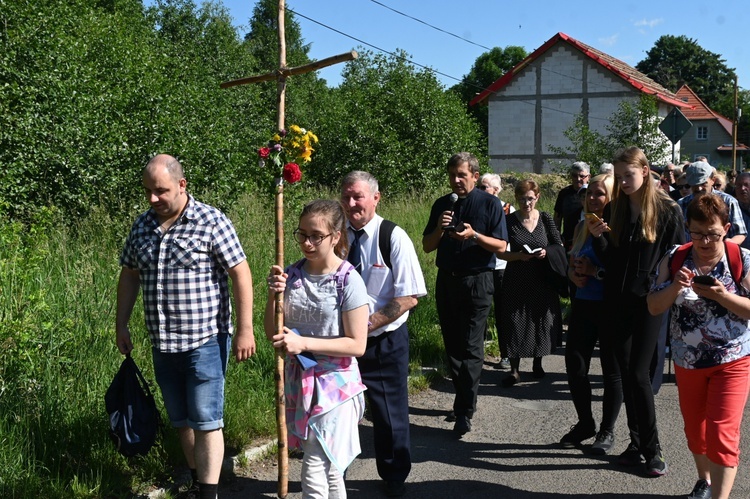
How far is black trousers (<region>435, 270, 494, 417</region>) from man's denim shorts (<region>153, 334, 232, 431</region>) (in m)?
2.40

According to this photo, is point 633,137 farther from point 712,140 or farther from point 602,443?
point 712,140

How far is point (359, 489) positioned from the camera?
207 inches

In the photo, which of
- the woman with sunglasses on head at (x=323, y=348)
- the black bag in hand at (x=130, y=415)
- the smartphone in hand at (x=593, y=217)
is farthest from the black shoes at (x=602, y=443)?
the black bag in hand at (x=130, y=415)

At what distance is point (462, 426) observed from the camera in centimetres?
641

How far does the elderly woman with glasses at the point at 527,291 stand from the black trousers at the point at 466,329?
143 centimetres

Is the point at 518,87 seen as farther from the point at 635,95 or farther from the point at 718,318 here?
the point at 718,318

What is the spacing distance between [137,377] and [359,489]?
1592 millimetres

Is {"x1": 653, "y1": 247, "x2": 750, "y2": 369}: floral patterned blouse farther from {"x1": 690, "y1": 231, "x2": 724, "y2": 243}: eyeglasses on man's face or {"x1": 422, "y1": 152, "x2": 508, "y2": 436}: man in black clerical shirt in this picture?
{"x1": 422, "y1": 152, "x2": 508, "y2": 436}: man in black clerical shirt

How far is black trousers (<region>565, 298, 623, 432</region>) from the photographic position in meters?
5.87

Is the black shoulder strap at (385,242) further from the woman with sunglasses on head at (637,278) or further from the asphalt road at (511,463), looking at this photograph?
the woman with sunglasses on head at (637,278)

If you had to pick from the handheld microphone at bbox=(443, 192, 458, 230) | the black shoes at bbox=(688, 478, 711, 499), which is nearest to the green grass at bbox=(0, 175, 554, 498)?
the handheld microphone at bbox=(443, 192, 458, 230)

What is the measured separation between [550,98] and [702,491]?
1737 inches

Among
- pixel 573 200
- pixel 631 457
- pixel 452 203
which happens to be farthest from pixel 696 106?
pixel 631 457

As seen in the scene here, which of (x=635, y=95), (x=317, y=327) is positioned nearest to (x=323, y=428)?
(x=317, y=327)
